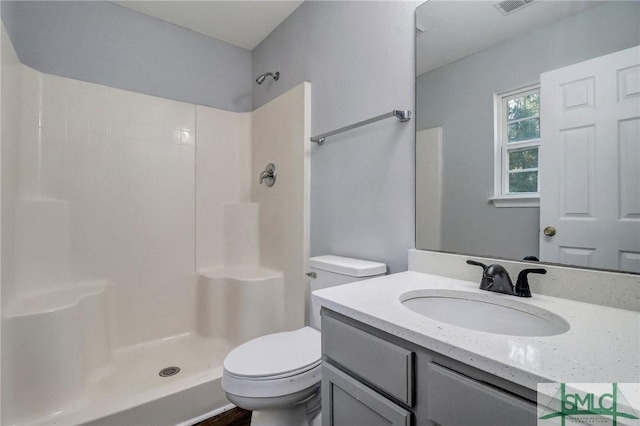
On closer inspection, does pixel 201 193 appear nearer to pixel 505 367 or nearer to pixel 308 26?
pixel 308 26

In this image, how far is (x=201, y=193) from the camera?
7.50ft

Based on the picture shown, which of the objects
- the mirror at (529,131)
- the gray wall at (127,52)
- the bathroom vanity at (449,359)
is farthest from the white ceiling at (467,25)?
the gray wall at (127,52)

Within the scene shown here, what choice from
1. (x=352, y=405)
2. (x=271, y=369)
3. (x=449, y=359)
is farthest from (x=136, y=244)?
(x=449, y=359)

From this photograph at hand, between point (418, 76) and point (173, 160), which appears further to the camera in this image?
point (173, 160)

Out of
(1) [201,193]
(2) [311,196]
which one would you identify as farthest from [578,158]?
(1) [201,193]

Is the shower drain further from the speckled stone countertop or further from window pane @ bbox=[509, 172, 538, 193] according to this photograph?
window pane @ bbox=[509, 172, 538, 193]

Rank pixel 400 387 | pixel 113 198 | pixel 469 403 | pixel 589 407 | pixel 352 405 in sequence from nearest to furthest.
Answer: pixel 589 407, pixel 469 403, pixel 400 387, pixel 352 405, pixel 113 198

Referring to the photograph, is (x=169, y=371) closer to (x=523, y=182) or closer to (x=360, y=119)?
(x=360, y=119)

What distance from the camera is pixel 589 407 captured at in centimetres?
42

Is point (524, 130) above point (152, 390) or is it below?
above

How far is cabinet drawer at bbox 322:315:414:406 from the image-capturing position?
2.16ft

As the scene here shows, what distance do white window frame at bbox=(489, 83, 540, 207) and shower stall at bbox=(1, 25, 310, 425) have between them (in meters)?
1.08

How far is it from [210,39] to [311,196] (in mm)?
1592

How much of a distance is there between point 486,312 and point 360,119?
103cm
